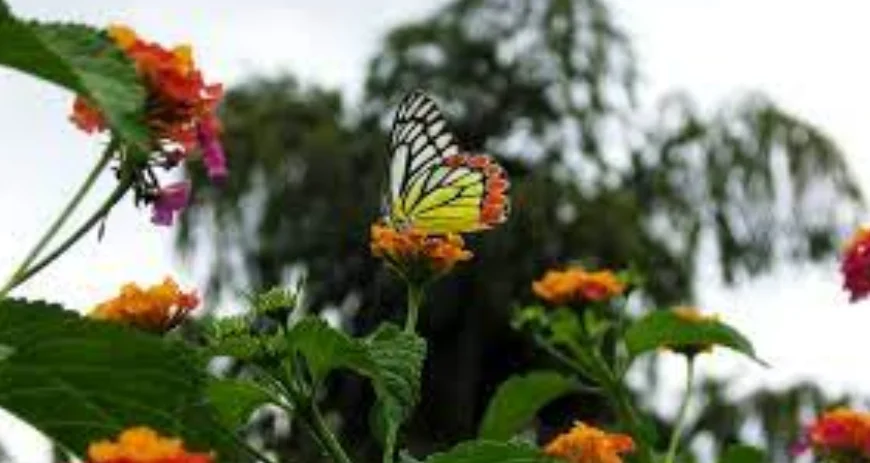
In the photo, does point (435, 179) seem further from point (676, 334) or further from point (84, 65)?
point (84, 65)

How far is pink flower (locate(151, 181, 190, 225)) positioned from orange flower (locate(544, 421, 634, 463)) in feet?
1.45

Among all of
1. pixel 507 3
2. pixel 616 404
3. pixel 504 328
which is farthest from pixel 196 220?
pixel 616 404

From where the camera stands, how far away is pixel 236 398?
130 centimetres

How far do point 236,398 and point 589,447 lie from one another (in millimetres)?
335

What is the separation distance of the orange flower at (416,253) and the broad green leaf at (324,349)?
13.4 inches

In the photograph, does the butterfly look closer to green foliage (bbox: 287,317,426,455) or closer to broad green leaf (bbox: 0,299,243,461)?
green foliage (bbox: 287,317,426,455)

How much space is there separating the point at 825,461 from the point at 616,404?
0.89 feet

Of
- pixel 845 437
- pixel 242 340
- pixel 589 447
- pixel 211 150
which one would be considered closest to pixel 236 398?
pixel 242 340

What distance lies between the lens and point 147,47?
1.09 m

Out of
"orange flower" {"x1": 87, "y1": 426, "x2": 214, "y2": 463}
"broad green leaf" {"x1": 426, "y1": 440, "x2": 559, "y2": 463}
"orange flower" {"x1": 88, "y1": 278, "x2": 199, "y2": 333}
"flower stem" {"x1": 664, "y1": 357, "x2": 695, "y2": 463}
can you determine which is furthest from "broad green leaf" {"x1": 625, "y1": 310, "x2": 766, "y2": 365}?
"orange flower" {"x1": 87, "y1": 426, "x2": 214, "y2": 463}

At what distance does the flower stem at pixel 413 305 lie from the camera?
145 centimetres

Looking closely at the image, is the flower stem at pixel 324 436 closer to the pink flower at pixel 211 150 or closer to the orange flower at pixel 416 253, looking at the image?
the pink flower at pixel 211 150

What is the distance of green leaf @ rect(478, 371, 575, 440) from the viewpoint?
2.11 metres

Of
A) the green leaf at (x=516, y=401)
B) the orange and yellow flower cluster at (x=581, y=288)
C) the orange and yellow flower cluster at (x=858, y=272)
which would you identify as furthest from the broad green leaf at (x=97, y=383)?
the orange and yellow flower cluster at (x=581, y=288)
